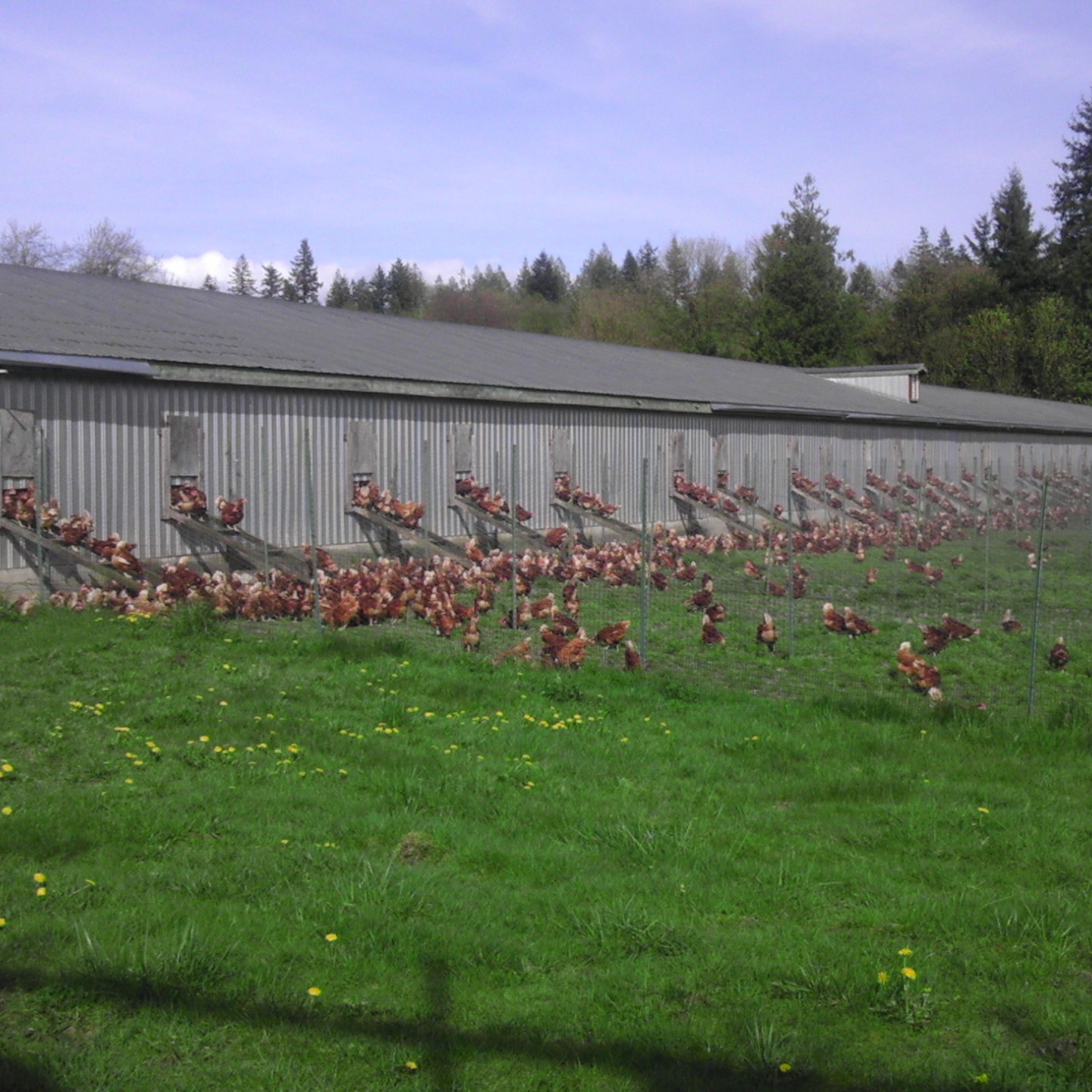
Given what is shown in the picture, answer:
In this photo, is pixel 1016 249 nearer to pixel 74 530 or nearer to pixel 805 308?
pixel 805 308

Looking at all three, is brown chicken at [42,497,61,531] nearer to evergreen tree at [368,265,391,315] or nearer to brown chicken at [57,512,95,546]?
brown chicken at [57,512,95,546]

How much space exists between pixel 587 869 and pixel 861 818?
6.02ft

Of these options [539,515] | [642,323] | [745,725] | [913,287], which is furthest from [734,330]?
[745,725]

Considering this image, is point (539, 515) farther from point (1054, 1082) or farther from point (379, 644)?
point (1054, 1082)

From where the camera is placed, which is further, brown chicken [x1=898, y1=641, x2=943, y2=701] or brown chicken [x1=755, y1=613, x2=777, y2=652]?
brown chicken [x1=755, y1=613, x2=777, y2=652]

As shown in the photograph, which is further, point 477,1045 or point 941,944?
point 941,944

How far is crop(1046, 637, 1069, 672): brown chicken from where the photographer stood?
1112 cm

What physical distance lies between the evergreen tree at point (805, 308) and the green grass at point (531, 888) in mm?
58327

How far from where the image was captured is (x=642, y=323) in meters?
73.9

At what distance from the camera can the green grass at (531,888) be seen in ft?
13.6

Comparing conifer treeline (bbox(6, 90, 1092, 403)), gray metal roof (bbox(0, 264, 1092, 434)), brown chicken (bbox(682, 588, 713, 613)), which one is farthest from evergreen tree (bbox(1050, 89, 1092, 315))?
brown chicken (bbox(682, 588, 713, 613))

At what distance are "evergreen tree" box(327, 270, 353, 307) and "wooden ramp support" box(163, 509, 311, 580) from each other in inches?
3472

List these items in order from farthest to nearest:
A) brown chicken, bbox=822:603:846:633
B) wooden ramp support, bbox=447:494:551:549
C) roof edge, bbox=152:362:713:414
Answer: wooden ramp support, bbox=447:494:551:549 → roof edge, bbox=152:362:713:414 → brown chicken, bbox=822:603:846:633

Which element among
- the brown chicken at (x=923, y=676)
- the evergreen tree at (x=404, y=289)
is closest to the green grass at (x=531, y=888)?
the brown chicken at (x=923, y=676)
